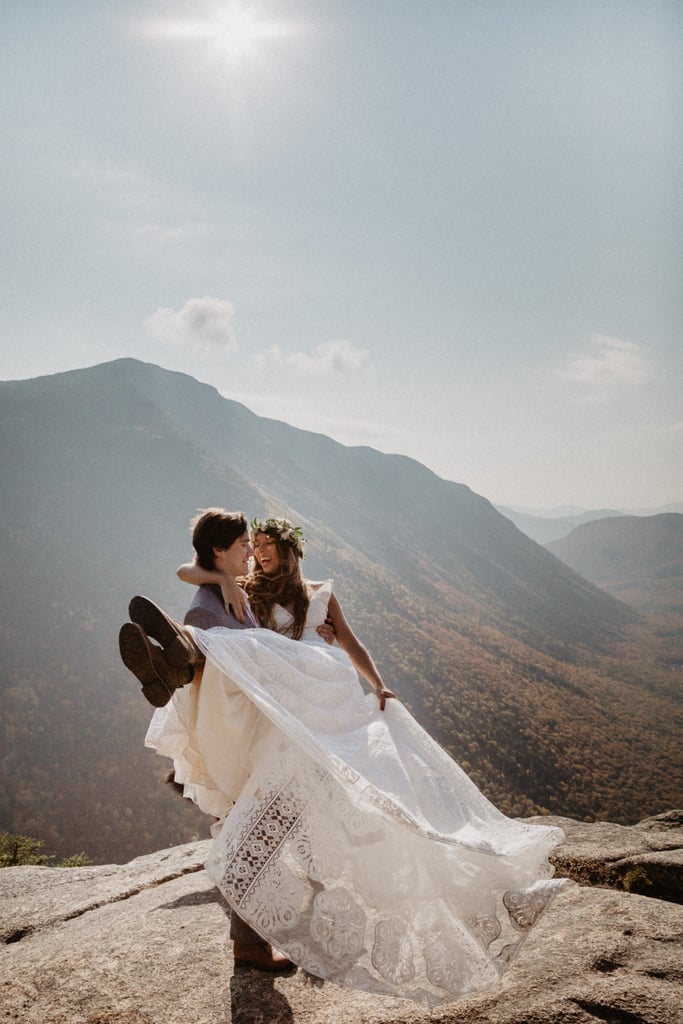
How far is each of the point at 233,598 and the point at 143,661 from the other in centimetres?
101

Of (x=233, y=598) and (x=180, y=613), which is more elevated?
(x=233, y=598)

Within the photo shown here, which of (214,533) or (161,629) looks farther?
(214,533)

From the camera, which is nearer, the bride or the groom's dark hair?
the bride

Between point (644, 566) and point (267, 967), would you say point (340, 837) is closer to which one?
point (267, 967)

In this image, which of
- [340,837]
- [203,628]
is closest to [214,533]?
[203,628]

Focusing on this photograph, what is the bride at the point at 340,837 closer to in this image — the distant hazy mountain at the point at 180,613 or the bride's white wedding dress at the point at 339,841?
the bride's white wedding dress at the point at 339,841

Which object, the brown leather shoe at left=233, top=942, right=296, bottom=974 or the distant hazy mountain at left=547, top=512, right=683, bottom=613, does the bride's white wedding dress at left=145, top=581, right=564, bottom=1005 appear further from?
the distant hazy mountain at left=547, top=512, right=683, bottom=613

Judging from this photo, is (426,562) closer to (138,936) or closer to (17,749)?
(17,749)

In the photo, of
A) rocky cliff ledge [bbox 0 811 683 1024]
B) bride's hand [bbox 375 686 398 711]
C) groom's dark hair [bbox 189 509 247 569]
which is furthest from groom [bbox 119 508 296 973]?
bride's hand [bbox 375 686 398 711]

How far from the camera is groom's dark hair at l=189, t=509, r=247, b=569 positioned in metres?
3.54

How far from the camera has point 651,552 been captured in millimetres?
183625

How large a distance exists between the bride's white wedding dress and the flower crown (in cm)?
117

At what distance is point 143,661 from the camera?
2.47 metres

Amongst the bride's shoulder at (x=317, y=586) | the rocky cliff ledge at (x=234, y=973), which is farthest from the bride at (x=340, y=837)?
the bride's shoulder at (x=317, y=586)
